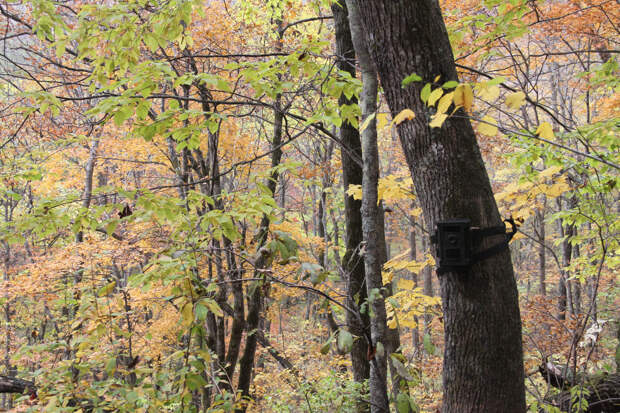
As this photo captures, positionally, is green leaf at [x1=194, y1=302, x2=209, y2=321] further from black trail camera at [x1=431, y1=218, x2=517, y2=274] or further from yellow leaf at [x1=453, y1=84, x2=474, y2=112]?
yellow leaf at [x1=453, y1=84, x2=474, y2=112]

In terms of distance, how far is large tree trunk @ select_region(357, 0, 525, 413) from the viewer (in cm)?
171

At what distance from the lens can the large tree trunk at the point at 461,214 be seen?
1.71 meters

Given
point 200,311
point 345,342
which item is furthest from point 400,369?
point 200,311

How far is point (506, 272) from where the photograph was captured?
1.77 meters

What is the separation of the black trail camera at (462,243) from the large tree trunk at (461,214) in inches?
1.6

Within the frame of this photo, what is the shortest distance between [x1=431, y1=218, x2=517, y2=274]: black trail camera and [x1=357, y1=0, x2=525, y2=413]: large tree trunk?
0.04m

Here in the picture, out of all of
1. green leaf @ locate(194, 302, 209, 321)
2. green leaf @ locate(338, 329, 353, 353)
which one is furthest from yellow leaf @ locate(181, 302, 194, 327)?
green leaf @ locate(338, 329, 353, 353)

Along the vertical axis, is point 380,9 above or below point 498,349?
above

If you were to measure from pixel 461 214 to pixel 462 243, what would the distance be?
13cm

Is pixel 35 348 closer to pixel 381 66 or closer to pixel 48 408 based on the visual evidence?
pixel 48 408

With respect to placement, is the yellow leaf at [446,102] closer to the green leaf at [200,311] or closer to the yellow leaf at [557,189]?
the green leaf at [200,311]

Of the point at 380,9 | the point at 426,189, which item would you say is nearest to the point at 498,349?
the point at 426,189

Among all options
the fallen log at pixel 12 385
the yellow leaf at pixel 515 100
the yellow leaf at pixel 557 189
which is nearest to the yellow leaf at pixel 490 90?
the yellow leaf at pixel 515 100

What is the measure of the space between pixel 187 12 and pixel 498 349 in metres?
2.79
